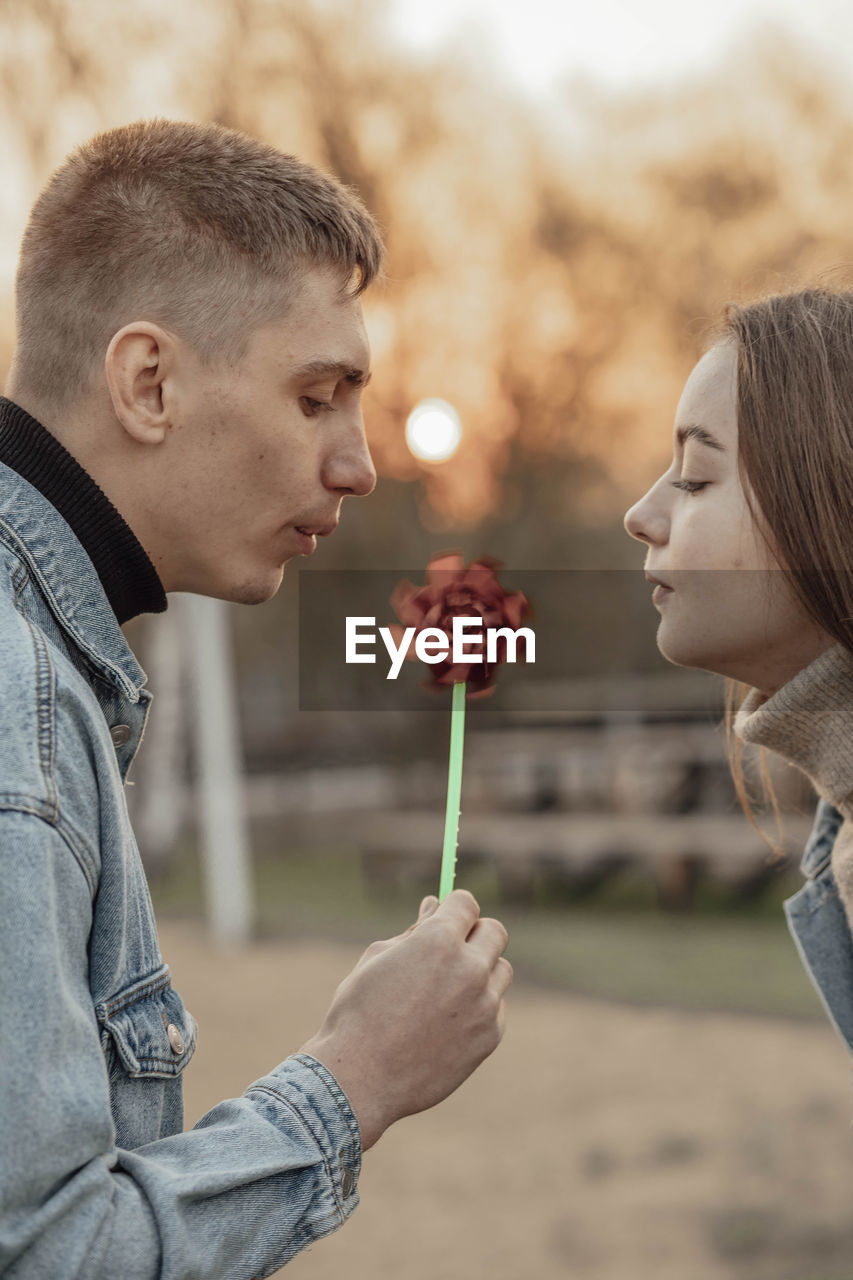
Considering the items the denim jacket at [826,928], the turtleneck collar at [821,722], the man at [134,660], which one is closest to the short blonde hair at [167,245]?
the man at [134,660]

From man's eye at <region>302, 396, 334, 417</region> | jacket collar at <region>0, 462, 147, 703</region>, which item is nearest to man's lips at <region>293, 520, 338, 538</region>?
man's eye at <region>302, 396, 334, 417</region>

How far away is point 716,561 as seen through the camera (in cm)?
239

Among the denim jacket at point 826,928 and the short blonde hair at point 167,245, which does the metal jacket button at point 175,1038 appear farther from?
the denim jacket at point 826,928

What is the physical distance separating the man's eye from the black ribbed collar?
1.14 feet

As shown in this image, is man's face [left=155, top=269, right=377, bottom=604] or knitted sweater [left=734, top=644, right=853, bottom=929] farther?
knitted sweater [left=734, top=644, right=853, bottom=929]

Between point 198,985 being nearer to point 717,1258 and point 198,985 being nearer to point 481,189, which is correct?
point 717,1258

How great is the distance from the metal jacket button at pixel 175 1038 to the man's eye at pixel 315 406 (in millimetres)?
944

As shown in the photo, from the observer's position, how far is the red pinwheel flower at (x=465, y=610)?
2270 mm

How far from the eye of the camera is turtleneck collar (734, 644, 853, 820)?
2355 mm

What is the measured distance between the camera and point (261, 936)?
11.9 m

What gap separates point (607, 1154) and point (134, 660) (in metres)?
4.94

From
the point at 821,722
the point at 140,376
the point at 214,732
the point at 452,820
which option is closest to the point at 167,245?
the point at 140,376

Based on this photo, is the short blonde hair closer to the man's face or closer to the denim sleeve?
the man's face

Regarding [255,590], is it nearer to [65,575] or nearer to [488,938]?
[65,575]
